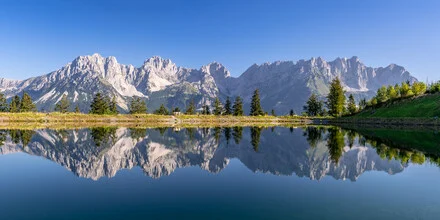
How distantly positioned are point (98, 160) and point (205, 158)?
Result: 1105cm

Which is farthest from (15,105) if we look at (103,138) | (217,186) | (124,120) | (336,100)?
(217,186)

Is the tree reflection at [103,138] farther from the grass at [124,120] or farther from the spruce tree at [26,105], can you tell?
the spruce tree at [26,105]

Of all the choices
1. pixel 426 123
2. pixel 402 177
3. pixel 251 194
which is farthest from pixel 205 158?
pixel 426 123

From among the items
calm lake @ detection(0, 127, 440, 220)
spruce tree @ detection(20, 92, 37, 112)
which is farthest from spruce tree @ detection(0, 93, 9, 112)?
calm lake @ detection(0, 127, 440, 220)

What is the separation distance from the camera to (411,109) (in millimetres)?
111625

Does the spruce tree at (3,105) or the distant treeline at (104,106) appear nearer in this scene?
the spruce tree at (3,105)

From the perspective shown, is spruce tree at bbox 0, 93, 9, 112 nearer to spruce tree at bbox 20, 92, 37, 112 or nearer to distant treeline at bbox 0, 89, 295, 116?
distant treeline at bbox 0, 89, 295, 116

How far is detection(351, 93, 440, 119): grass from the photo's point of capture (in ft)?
342

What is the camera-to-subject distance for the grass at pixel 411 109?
342 ft

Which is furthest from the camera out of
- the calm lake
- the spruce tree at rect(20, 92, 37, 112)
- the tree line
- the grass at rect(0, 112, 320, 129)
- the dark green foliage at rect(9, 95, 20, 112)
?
the spruce tree at rect(20, 92, 37, 112)

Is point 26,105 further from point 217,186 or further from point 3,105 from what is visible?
point 217,186

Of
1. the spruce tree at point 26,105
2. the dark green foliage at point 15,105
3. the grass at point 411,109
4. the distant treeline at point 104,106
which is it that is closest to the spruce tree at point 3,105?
the distant treeline at point 104,106

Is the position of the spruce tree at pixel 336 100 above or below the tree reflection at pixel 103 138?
above

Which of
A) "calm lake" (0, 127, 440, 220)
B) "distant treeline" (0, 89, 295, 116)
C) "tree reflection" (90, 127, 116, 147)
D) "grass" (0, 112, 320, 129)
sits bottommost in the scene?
"calm lake" (0, 127, 440, 220)
